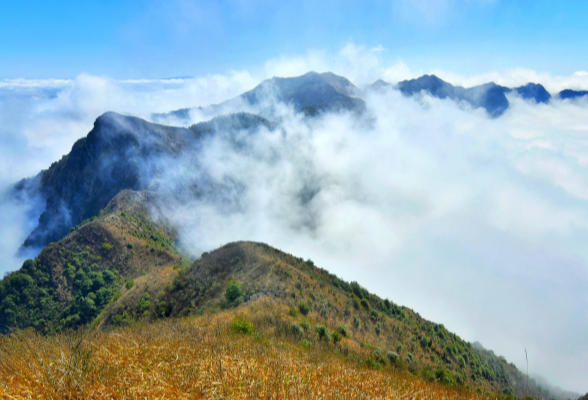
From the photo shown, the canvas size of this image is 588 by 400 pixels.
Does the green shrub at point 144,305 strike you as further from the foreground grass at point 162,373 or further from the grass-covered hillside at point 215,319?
the foreground grass at point 162,373

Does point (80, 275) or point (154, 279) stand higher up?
point (80, 275)

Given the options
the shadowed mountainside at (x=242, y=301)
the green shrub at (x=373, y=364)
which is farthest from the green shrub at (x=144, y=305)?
the green shrub at (x=373, y=364)

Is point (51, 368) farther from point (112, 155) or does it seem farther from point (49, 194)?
point (49, 194)

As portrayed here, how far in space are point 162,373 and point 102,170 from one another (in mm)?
170863

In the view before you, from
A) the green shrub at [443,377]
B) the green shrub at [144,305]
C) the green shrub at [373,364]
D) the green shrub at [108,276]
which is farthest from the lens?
the green shrub at [108,276]

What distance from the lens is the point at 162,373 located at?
5.95 m

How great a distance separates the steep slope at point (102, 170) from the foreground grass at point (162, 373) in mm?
138180

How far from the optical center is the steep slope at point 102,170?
460ft

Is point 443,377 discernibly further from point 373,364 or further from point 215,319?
point 215,319

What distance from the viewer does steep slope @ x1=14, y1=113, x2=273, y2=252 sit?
5522 inches

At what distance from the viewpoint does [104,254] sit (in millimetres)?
72312

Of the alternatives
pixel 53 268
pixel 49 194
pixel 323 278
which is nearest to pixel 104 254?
pixel 53 268

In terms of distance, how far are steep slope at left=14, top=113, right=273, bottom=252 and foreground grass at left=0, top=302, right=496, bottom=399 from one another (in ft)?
453

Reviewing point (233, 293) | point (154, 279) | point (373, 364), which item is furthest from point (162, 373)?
point (154, 279)
